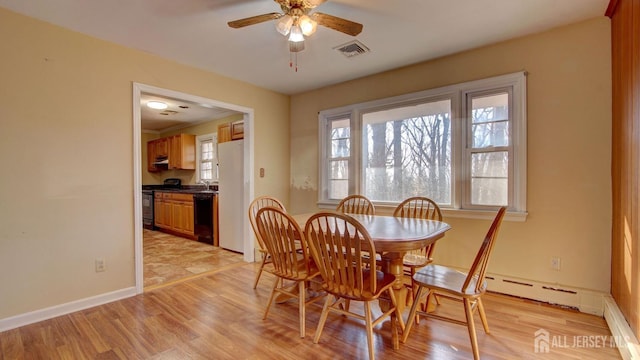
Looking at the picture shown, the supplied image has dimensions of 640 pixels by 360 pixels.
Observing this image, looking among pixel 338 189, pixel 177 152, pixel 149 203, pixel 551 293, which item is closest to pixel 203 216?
pixel 177 152

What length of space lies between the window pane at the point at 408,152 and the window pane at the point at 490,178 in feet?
0.86

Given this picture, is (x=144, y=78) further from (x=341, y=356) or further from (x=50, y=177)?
(x=341, y=356)

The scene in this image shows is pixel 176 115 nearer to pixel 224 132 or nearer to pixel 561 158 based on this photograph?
pixel 224 132

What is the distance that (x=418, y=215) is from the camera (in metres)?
2.90

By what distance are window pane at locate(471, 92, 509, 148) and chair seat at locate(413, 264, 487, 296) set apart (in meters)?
1.45

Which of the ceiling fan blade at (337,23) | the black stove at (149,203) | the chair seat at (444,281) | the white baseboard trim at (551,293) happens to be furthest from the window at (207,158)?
the white baseboard trim at (551,293)

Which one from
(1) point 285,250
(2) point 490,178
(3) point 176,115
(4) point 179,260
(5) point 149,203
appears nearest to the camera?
(1) point 285,250

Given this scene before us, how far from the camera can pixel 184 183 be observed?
21.8 ft

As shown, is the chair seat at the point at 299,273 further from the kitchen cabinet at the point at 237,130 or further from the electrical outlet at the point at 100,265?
the kitchen cabinet at the point at 237,130

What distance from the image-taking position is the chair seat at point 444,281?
178 cm

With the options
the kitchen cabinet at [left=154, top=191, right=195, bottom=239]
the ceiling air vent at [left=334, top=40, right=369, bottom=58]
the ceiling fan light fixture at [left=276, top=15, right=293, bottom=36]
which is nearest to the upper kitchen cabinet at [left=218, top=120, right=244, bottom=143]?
the kitchen cabinet at [left=154, top=191, right=195, bottom=239]

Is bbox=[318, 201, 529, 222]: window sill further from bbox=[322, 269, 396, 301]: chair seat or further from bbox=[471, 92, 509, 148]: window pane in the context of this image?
bbox=[322, 269, 396, 301]: chair seat

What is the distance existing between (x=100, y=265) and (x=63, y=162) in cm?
97

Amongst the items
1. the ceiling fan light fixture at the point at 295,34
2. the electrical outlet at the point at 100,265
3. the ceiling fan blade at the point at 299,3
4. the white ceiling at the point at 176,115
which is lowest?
the electrical outlet at the point at 100,265
